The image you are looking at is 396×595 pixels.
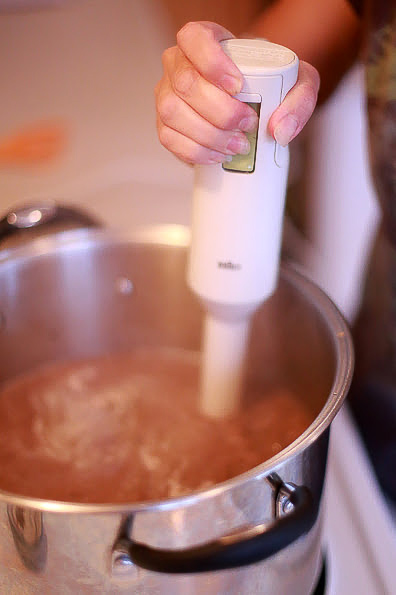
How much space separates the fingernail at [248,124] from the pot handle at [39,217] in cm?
35

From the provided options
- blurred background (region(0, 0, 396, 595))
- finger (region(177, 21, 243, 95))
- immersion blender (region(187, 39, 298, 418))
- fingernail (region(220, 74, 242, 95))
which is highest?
finger (region(177, 21, 243, 95))

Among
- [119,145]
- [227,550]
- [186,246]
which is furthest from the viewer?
[119,145]

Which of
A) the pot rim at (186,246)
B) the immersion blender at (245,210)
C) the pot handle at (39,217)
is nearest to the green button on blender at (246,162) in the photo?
the immersion blender at (245,210)

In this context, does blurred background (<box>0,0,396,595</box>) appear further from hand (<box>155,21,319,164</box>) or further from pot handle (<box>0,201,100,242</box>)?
hand (<box>155,21,319,164</box>)

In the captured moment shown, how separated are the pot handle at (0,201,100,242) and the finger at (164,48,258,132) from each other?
1.06ft

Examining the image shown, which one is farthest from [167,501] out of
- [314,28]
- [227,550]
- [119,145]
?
[119,145]

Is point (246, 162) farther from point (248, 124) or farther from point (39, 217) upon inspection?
point (39, 217)

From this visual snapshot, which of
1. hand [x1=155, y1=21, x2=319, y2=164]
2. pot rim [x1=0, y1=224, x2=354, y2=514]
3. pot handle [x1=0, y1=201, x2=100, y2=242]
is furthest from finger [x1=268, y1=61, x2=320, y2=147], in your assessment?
pot handle [x1=0, y1=201, x2=100, y2=242]

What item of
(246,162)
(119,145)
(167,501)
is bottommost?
(119,145)

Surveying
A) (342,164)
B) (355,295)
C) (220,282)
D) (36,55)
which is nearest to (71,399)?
(220,282)

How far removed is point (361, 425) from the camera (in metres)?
0.76

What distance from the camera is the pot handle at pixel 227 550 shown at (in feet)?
1.21

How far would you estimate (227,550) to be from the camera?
37 centimetres

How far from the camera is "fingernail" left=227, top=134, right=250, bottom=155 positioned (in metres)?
0.41
